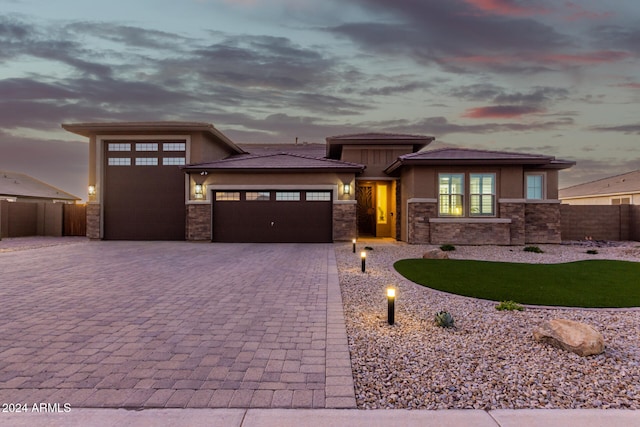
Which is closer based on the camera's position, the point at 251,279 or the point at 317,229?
the point at 251,279

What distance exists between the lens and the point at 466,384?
3.03 metres

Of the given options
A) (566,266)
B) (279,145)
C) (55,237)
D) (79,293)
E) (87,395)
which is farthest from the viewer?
(279,145)

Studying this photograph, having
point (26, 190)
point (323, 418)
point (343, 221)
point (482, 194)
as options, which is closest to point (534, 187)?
point (482, 194)

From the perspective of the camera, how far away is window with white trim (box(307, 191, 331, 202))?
17.2 m

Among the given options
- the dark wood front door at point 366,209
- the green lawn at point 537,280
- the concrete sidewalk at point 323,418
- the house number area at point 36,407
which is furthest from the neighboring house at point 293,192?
the house number area at point 36,407

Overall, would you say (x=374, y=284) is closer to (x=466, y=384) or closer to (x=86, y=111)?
(x=466, y=384)

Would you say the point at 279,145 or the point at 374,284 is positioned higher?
the point at 279,145

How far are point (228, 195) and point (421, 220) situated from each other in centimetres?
993

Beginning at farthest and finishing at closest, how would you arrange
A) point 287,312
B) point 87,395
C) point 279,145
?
point 279,145
point 287,312
point 87,395

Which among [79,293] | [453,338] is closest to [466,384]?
[453,338]

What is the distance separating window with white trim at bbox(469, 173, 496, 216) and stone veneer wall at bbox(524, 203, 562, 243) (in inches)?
91.1

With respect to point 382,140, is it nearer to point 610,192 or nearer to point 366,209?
point 366,209

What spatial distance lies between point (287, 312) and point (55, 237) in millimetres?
21418

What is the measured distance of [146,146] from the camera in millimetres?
17891
